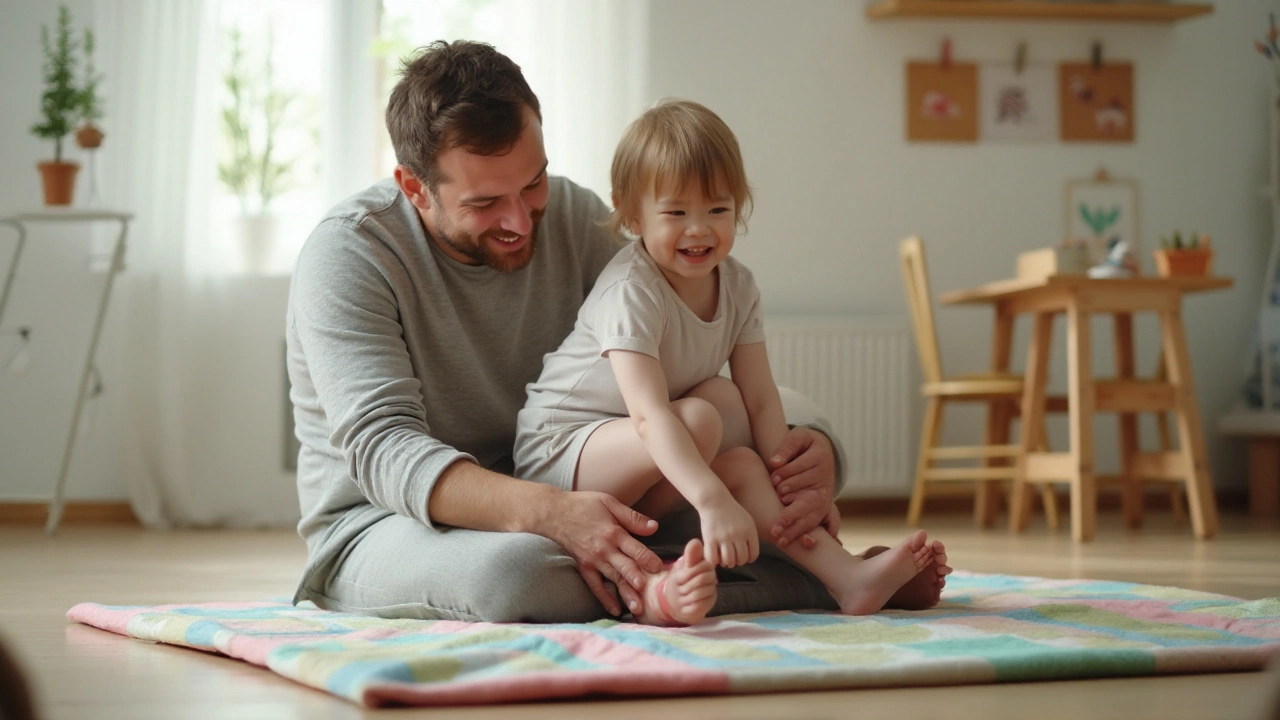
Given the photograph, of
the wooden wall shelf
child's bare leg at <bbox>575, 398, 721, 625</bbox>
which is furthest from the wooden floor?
the wooden wall shelf

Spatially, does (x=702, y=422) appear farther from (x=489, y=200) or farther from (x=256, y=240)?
(x=256, y=240)

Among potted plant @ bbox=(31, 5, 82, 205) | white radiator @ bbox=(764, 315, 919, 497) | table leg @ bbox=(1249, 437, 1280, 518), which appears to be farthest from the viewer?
table leg @ bbox=(1249, 437, 1280, 518)

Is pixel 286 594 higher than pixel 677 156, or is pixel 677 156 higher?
pixel 677 156

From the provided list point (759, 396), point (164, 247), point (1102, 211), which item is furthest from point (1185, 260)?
point (164, 247)

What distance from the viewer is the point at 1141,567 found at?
7.84ft

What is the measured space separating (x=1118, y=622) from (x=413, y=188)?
979mm

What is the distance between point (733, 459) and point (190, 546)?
202 centimetres

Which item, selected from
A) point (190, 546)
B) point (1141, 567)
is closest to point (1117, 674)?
point (1141, 567)

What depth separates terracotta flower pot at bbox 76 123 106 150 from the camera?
11.7ft

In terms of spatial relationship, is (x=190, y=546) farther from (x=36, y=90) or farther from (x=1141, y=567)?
(x=1141, y=567)

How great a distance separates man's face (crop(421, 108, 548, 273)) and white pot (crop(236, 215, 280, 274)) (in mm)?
2341

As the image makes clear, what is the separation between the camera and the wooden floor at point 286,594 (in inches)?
40.3

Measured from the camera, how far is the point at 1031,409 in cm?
345

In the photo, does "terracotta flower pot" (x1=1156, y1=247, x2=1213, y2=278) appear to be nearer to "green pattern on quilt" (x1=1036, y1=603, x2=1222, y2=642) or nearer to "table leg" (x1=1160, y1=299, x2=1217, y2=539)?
"table leg" (x1=1160, y1=299, x2=1217, y2=539)
